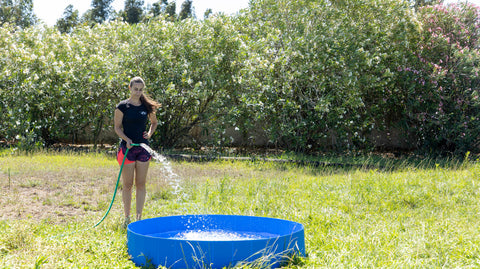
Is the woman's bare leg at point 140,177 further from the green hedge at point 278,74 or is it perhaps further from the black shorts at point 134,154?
the green hedge at point 278,74

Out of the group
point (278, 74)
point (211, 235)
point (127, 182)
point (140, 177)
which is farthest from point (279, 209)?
point (278, 74)

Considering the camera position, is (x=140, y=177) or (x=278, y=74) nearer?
(x=140, y=177)

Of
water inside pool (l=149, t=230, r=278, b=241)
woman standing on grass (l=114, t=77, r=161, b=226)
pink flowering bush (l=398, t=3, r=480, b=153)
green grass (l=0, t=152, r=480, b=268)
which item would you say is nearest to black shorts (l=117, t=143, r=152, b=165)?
woman standing on grass (l=114, t=77, r=161, b=226)

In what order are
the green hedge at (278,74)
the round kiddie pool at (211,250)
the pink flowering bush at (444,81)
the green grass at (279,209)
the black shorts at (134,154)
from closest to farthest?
the round kiddie pool at (211,250) → the green grass at (279,209) → the black shorts at (134,154) → the green hedge at (278,74) → the pink flowering bush at (444,81)

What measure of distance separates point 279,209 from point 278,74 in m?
5.95

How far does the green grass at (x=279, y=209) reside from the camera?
11.6 feet

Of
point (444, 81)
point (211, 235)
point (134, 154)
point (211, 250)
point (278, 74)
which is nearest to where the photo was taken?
point (211, 250)

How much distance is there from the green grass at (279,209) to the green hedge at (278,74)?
244cm

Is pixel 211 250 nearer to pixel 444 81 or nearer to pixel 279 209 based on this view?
pixel 279 209

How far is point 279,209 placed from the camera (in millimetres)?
5262

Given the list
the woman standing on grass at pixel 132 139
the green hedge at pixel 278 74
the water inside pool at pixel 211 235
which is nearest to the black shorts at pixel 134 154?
the woman standing on grass at pixel 132 139

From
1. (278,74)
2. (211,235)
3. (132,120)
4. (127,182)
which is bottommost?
(211,235)

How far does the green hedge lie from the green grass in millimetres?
2441

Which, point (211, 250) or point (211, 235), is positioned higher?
point (211, 250)
